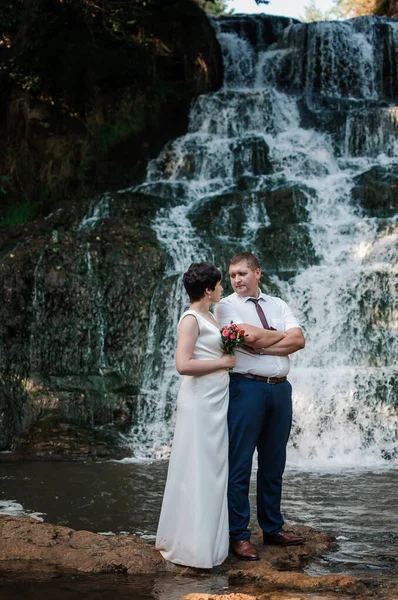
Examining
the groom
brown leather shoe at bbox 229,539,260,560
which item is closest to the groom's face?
the groom

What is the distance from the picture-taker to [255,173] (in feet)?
52.7

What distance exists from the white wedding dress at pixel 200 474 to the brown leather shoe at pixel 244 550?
0.09 meters

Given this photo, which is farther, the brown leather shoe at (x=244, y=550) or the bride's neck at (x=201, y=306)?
the bride's neck at (x=201, y=306)

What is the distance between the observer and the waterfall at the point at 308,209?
1005 centimetres

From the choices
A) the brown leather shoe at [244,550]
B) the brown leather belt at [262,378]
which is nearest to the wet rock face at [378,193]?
the brown leather belt at [262,378]

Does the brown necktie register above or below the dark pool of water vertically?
above

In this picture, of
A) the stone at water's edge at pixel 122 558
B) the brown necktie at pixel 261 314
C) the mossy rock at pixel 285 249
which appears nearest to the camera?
the stone at water's edge at pixel 122 558

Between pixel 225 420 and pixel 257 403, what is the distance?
22cm

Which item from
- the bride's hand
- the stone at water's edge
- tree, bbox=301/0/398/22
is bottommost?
the stone at water's edge

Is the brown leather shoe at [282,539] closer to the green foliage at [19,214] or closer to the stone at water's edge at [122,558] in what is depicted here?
the stone at water's edge at [122,558]

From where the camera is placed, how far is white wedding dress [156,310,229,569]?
14.2 ft

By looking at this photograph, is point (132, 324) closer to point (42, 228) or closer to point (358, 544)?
point (42, 228)

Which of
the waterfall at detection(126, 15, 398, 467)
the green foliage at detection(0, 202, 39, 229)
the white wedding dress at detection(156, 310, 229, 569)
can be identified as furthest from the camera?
the green foliage at detection(0, 202, 39, 229)

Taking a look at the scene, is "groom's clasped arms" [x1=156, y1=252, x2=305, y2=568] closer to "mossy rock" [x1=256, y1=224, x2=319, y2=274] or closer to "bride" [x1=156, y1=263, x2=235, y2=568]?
"bride" [x1=156, y1=263, x2=235, y2=568]
